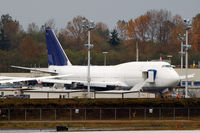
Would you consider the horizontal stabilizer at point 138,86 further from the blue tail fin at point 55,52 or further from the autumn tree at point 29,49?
the autumn tree at point 29,49

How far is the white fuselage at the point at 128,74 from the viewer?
3260 inches

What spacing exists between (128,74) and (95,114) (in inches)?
1180

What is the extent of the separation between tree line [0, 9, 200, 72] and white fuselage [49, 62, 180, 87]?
3250cm

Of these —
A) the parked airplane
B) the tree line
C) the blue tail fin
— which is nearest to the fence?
the parked airplane

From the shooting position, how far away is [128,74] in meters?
85.1

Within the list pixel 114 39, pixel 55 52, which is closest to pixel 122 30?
pixel 114 39

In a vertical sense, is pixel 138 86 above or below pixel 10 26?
below

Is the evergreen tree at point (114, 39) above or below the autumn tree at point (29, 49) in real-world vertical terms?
above

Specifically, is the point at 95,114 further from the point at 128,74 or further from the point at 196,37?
the point at 196,37

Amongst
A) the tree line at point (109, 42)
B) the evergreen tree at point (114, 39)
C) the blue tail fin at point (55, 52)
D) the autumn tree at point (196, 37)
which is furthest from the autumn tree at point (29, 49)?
the autumn tree at point (196, 37)

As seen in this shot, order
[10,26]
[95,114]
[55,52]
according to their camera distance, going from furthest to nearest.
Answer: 1. [10,26]
2. [55,52]
3. [95,114]

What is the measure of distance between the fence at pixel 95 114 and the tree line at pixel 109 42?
64.9 meters

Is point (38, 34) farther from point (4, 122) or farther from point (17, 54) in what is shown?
point (4, 122)

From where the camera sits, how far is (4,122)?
2066 inches
